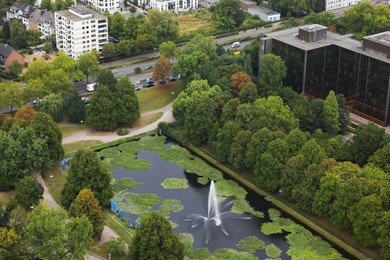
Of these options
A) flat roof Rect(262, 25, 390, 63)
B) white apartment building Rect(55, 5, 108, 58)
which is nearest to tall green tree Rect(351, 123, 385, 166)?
flat roof Rect(262, 25, 390, 63)

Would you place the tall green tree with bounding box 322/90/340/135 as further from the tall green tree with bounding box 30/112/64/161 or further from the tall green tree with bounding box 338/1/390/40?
the tall green tree with bounding box 30/112/64/161

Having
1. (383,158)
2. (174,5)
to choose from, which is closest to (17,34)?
(174,5)

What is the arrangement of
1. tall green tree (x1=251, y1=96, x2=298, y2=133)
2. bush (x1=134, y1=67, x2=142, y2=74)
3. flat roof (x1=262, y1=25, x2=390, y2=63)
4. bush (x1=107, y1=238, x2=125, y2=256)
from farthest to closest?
bush (x1=134, y1=67, x2=142, y2=74) < flat roof (x1=262, y1=25, x2=390, y2=63) < tall green tree (x1=251, y1=96, x2=298, y2=133) < bush (x1=107, y1=238, x2=125, y2=256)

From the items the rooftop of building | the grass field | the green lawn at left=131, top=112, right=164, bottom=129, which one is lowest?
the green lawn at left=131, top=112, right=164, bottom=129

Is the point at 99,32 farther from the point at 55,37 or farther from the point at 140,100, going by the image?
the point at 140,100

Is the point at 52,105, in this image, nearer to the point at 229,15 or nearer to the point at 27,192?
the point at 27,192

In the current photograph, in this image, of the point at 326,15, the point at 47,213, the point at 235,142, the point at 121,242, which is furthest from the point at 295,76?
the point at 47,213

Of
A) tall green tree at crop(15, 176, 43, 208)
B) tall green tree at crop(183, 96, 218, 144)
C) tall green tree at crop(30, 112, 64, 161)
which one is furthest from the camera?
tall green tree at crop(183, 96, 218, 144)
